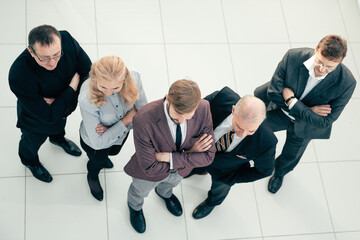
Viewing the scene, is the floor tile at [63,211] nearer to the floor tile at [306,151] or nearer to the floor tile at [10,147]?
the floor tile at [10,147]

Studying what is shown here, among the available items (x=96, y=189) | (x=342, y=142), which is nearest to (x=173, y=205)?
(x=96, y=189)

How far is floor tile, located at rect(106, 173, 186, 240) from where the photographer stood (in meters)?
3.28

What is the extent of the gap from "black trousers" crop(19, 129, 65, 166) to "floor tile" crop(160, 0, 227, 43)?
173cm

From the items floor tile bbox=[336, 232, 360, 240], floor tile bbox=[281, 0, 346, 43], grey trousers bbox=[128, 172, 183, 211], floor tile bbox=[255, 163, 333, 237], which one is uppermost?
floor tile bbox=[281, 0, 346, 43]

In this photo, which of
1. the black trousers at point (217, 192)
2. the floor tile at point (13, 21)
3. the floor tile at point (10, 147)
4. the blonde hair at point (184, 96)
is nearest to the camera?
the blonde hair at point (184, 96)

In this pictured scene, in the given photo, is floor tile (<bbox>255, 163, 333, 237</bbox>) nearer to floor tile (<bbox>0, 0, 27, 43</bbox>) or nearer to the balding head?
the balding head

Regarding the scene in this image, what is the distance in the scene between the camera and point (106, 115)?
250cm

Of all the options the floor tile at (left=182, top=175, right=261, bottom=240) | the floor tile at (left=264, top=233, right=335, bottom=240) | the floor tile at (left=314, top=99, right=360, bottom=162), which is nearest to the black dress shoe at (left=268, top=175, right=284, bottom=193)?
the floor tile at (left=182, top=175, right=261, bottom=240)

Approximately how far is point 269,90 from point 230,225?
1.32 metres

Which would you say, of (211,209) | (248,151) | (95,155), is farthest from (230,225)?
(95,155)

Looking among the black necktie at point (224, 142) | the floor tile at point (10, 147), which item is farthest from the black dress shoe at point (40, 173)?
the black necktie at point (224, 142)

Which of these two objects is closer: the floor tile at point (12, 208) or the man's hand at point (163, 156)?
the man's hand at point (163, 156)

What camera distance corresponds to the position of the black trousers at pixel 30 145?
9.44ft

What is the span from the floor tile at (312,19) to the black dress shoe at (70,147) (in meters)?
2.74
